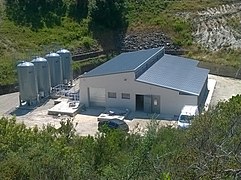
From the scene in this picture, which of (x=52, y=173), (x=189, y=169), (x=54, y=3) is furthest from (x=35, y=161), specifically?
(x=54, y=3)

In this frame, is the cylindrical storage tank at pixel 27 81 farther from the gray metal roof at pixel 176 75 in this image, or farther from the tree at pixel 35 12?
the tree at pixel 35 12

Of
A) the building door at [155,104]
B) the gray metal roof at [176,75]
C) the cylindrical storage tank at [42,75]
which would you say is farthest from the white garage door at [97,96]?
the cylindrical storage tank at [42,75]

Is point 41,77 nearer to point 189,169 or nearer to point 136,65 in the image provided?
point 136,65

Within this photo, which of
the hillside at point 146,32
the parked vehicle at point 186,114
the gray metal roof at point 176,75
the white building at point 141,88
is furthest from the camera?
the hillside at point 146,32

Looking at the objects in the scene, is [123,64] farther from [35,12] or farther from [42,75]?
[35,12]

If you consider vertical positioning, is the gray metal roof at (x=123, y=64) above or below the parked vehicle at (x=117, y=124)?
above

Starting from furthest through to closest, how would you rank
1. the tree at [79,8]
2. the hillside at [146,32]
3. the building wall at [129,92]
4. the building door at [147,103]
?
the tree at [79,8] → the hillside at [146,32] → the building door at [147,103] → the building wall at [129,92]
